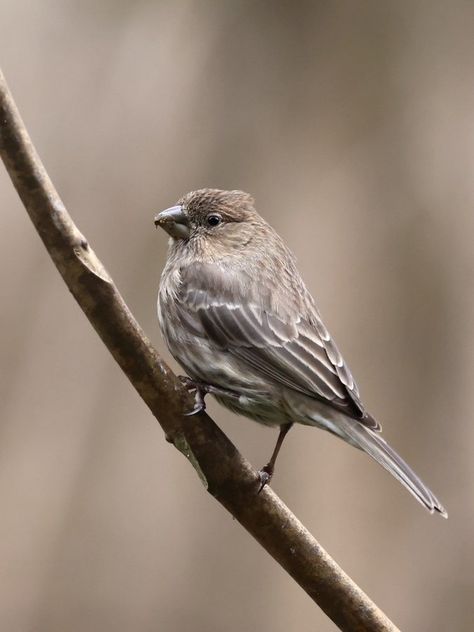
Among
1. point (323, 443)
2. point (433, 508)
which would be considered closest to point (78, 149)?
point (323, 443)

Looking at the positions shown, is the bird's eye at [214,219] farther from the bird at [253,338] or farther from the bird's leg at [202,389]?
the bird's leg at [202,389]

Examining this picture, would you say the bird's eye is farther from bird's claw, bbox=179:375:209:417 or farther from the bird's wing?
bird's claw, bbox=179:375:209:417

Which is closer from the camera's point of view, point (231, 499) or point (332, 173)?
point (231, 499)

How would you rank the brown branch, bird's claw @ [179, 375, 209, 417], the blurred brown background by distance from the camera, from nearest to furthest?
the brown branch < bird's claw @ [179, 375, 209, 417] < the blurred brown background

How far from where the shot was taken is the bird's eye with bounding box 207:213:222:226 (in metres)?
4.21

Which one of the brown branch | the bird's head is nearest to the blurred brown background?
the bird's head

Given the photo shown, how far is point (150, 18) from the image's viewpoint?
5.99 metres

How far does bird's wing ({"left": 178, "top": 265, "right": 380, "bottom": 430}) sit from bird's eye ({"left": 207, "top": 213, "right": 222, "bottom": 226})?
331 millimetres

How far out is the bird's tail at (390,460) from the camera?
3.37 meters

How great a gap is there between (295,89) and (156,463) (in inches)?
97.6

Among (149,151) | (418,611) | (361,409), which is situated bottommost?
(418,611)

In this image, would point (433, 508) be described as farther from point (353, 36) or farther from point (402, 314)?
point (353, 36)

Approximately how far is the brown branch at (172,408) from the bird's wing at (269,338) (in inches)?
21.2

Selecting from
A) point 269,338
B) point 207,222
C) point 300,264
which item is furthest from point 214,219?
point 300,264
